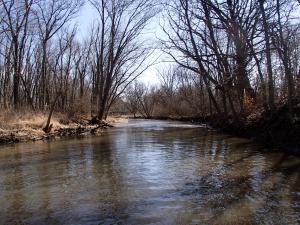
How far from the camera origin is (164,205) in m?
8.45

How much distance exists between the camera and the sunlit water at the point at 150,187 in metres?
7.72

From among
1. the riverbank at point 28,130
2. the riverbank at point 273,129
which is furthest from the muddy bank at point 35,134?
the riverbank at point 273,129

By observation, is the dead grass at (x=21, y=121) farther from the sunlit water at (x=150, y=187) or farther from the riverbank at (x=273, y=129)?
the riverbank at (x=273, y=129)

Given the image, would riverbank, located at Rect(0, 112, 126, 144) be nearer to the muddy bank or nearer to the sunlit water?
the muddy bank

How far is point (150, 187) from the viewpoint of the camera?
1022 centimetres

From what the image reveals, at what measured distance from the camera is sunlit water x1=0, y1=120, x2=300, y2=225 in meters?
7.72

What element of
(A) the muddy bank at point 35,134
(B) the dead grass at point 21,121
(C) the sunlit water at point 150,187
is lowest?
(C) the sunlit water at point 150,187

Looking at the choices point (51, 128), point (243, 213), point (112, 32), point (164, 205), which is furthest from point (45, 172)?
point (112, 32)

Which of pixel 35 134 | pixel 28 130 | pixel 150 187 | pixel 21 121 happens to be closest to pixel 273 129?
pixel 150 187

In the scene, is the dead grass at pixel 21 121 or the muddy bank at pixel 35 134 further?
the dead grass at pixel 21 121

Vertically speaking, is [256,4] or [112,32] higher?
[112,32]

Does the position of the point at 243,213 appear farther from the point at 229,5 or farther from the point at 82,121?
the point at 82,121

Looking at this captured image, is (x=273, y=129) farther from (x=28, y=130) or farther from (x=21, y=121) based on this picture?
(x=21, y=121)

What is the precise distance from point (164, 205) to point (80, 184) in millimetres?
3193
